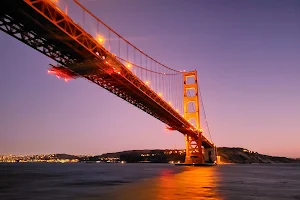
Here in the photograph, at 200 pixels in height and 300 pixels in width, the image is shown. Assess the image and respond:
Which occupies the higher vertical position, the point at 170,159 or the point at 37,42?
the point at 37,42

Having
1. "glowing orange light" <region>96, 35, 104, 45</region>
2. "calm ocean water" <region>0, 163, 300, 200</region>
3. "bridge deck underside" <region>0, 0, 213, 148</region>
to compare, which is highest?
"glowing orange light" <region>96, 35, 104, 45</region>

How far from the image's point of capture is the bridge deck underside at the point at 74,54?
68.9ft

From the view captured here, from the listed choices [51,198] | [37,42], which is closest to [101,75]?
[37,42]

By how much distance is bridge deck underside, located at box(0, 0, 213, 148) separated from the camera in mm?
21016

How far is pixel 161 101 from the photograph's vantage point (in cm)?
4781

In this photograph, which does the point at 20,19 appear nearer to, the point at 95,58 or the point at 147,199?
the point at 95,58

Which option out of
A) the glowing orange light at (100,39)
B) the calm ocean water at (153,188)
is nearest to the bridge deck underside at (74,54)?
the glowing orange light at (100,39)

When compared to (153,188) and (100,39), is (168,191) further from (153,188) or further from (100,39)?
(100,39)

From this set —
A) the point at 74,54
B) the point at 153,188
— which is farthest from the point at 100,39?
the point at 153,188

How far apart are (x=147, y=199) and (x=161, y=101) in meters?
32.4

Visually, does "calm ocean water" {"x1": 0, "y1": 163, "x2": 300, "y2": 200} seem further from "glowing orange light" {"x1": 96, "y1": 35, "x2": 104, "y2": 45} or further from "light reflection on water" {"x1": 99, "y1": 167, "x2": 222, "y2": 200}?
"glowing orange light" {"x1": 96, "y1": 35, "x2": 104, "y2": 45}

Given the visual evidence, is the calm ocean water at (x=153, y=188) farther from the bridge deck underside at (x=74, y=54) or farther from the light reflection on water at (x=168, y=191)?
the bridge deck underside at (x=74, y=54)

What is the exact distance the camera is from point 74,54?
28.0 metres

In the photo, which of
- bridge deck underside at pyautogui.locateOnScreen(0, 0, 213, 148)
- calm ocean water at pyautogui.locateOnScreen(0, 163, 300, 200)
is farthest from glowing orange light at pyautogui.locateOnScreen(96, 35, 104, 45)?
calm ocean water at pyautogui.locateOnScreen(0, 163, 300, 200)
